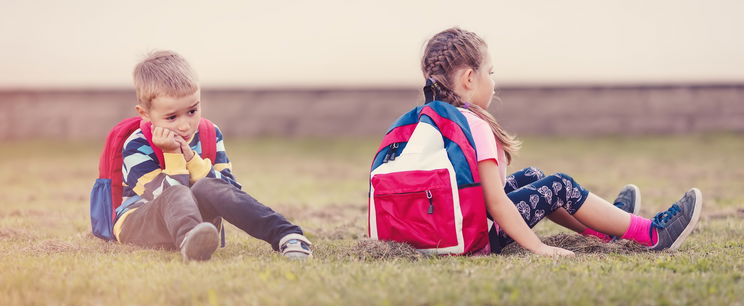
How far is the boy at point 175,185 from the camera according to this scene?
11.5ft

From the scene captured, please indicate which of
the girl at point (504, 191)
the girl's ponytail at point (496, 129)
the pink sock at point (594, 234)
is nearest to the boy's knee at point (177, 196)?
the girl at point (504, 191)

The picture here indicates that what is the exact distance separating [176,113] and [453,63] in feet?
4.57

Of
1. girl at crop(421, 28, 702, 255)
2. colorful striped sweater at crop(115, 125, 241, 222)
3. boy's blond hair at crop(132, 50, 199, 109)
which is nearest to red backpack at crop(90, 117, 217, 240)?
colorful striped sweater at crop(115, 125, 241, 222)

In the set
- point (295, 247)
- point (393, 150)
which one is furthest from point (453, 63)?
point (295, 247)

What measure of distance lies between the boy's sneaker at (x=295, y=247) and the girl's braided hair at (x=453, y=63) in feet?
3.22

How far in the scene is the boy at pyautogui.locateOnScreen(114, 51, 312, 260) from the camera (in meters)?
3.50

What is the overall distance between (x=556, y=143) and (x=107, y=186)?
424 inches

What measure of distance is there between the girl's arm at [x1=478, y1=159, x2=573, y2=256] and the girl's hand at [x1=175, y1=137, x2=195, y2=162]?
144 cm

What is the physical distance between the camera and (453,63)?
3730mm

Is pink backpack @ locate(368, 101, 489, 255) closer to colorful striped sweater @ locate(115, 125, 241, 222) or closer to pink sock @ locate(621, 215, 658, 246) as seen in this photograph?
pink sock @ locate(621, 215, 658, 246)

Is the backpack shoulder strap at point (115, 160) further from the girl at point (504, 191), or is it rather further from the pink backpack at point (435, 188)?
the girl at point (504, 191)

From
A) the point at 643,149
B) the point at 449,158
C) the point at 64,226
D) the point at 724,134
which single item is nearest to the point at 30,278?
the point at 449,158

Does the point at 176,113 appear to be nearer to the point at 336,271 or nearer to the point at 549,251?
the point at 336,271

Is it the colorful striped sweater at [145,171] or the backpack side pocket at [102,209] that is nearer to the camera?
the colorful striped sweater at [145,171]
